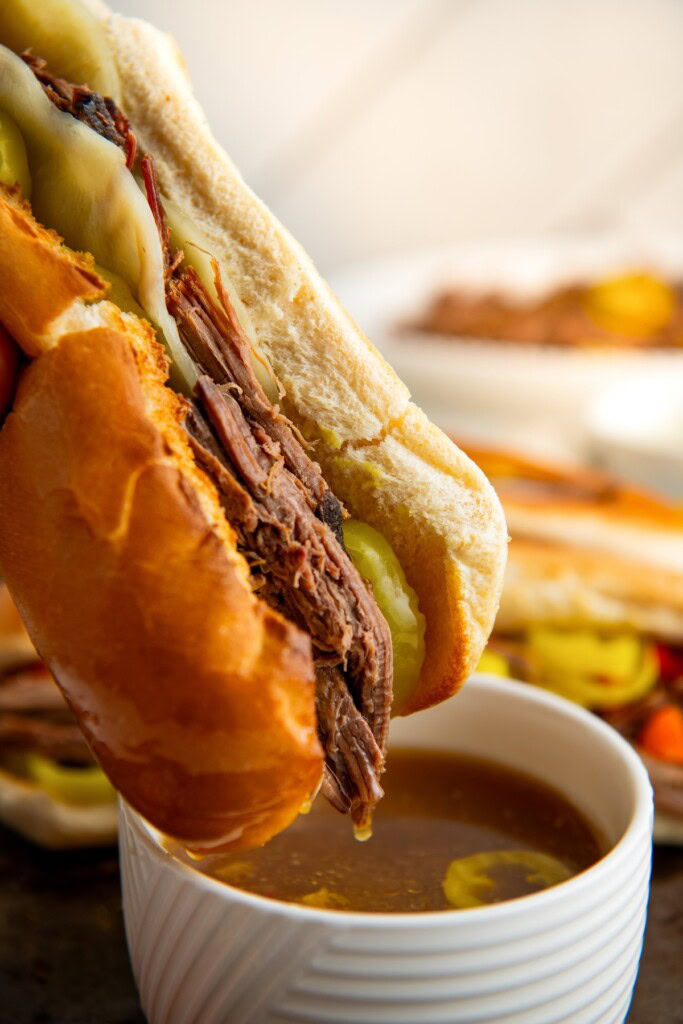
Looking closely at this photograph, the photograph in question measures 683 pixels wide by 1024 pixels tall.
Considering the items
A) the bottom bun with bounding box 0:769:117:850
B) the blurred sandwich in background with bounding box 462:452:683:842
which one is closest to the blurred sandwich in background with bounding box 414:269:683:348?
the blurred sandwich in background with bounding box 462:452:683:842

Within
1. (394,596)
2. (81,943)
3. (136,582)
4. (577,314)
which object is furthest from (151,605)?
(577,314)

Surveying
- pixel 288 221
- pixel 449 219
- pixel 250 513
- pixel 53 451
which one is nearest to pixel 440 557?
pixel 250 513

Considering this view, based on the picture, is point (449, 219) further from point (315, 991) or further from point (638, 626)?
point (315, 991)

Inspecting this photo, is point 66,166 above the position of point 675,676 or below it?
above

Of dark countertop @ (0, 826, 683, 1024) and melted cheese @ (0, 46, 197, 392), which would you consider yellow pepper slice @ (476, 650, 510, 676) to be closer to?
dark countertop @ (0, 826, 683, 1024)

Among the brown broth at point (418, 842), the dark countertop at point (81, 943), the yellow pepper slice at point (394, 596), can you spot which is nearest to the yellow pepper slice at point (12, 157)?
the yellow pepper slice at point (394, 596)
